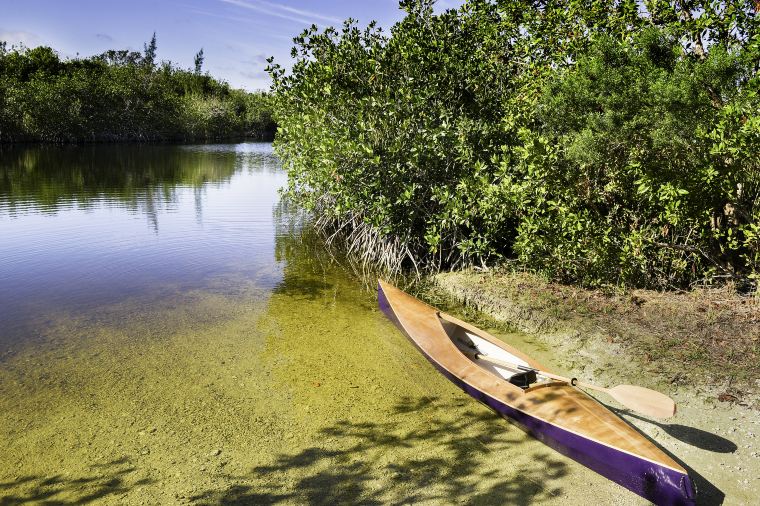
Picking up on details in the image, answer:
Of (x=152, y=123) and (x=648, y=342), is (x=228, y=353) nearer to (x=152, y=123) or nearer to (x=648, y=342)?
(x=648, y=342)

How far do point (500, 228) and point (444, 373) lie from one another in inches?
224

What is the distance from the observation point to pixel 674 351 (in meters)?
7.80

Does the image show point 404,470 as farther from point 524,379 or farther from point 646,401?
point 646,401

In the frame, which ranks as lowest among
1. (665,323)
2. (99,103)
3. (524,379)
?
(524,379)

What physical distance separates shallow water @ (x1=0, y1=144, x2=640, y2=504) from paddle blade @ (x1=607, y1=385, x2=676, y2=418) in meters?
0.97

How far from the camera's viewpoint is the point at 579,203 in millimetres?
10672

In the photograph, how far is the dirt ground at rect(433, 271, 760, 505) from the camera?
5.74m

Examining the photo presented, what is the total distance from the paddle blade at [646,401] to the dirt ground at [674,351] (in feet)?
1.98

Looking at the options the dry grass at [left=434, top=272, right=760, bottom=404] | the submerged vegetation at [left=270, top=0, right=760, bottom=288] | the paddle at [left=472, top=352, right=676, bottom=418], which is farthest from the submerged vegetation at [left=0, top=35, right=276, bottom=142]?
the paddle at [left=472, top=352, right=676, bottom=418]

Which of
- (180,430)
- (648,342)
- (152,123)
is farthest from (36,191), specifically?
(152,123)

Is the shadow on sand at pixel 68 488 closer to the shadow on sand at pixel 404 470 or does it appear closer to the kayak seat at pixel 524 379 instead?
the shadow on sand at pixel 404 470

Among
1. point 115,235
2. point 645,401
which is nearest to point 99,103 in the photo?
point 115,235

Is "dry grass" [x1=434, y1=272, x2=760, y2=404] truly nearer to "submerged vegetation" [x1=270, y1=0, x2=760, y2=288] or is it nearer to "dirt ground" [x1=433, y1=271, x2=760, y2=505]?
"dirt ground" [x1=433, y1=271, x2=760, y2=505]

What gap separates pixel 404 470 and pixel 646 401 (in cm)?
293
